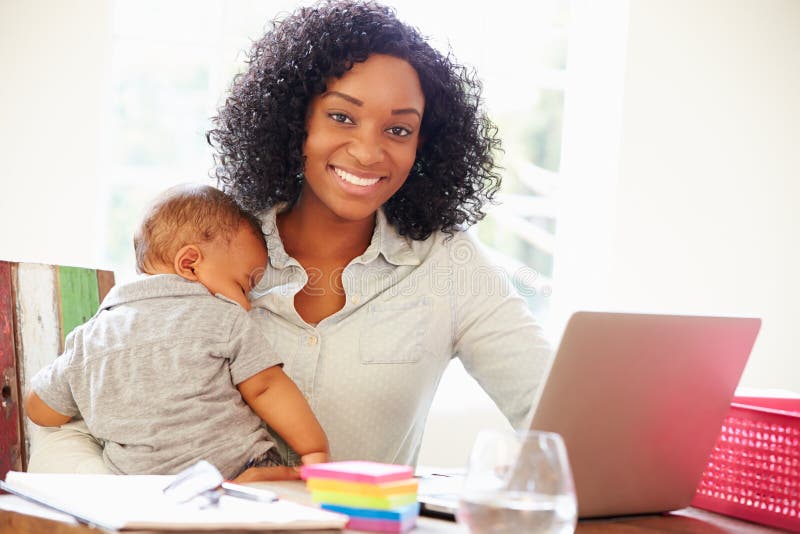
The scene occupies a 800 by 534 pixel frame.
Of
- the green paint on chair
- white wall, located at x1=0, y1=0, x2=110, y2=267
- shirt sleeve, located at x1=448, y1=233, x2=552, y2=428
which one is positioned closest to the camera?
shirt sleeve, located at x1=448, y1=233, x2=552, y2=428

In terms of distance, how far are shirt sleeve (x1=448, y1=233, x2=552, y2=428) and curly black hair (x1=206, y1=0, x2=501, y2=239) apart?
0.16 metres

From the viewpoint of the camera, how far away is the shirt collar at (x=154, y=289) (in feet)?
5.28

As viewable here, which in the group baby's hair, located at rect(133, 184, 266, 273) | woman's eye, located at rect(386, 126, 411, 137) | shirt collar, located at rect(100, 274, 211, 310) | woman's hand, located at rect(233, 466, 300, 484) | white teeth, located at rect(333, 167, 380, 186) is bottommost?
woman's hand, located at rect(233, 466, 300, 484)

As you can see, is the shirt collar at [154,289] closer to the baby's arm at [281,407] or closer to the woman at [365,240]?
the baby's arm at [281,407]

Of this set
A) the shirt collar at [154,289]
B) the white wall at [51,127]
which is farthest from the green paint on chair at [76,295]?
the white wall at [51,127]

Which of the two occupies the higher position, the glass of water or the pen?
the glass of water

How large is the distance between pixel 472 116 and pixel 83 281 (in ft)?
3.04

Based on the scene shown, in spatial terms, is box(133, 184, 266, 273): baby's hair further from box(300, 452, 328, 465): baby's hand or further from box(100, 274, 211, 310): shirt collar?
box(300, 452, 328, 465): baby's hand

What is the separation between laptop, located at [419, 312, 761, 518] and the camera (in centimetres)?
118

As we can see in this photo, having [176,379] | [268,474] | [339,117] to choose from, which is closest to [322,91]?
[339,117]

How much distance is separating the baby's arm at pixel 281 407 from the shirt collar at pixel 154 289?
0.58 feet

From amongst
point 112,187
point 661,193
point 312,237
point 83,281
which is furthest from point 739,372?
point 112,187

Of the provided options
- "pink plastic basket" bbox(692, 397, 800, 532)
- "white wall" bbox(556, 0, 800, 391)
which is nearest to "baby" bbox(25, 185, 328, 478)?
"pink plastic basket" bbox(692, 397, 800, 532)

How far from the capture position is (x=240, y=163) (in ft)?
7.06
